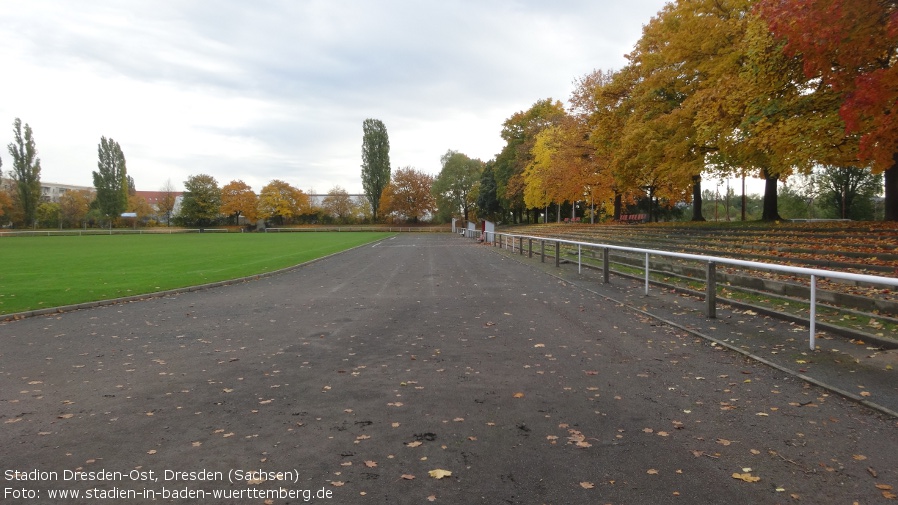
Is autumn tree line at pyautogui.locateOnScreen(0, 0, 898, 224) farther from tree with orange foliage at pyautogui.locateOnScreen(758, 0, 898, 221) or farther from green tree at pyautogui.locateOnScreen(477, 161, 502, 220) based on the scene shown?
green tree at pyautogui.locateOnScreen(477, 161, 502, 220)

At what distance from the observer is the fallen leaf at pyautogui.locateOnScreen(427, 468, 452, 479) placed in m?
3.32

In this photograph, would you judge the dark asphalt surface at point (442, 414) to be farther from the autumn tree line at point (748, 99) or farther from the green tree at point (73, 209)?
the green tree at point (73, 209)

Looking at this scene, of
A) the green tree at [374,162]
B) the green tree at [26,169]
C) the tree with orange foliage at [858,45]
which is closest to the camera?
the tree with orange foliage at [858,45]

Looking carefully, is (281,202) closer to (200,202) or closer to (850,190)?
(200,202)

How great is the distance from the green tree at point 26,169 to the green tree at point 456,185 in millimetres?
60485

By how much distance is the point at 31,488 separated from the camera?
10.7 feet

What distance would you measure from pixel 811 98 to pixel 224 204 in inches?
3595

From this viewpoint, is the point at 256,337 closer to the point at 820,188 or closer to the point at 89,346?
the point at 89,346

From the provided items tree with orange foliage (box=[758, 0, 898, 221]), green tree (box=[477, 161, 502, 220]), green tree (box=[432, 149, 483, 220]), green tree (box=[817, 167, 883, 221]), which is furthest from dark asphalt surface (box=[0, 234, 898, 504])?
green tree (box=[432, 149, 483, 220])

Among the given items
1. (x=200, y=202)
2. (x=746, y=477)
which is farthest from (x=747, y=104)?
→ (x=200, y=202)

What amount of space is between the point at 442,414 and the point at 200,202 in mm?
97631

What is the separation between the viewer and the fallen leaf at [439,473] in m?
3.32

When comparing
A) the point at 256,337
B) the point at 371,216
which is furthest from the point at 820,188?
the point at 371,216

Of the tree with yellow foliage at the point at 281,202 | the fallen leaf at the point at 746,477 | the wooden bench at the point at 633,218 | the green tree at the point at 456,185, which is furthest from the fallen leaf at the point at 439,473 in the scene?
the tree with yellow foliage at the point at 281,202
